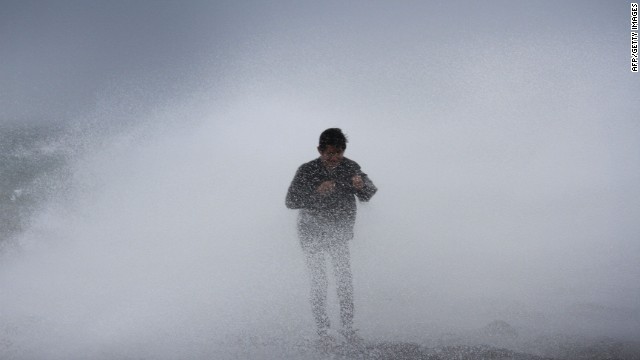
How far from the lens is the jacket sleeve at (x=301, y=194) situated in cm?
410

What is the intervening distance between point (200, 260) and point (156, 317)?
11.2 feet

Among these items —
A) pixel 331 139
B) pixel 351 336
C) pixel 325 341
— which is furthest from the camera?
pixel 331 139

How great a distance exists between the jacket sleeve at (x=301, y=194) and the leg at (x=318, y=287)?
43 cm

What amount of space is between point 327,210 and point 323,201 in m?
0.09

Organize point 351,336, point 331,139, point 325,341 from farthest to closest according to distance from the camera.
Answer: point 331,139
point 351,336
point 325,341

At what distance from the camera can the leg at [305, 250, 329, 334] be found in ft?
13.3

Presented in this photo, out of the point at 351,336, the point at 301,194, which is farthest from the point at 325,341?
the point at 301,194

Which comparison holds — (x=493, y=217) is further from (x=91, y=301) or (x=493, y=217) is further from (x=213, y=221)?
(x=91, y=301)

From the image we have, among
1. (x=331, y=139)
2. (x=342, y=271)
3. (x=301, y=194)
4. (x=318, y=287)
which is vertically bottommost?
(x=318, y=287)

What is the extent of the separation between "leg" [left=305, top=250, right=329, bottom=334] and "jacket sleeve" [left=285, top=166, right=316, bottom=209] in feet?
1.42

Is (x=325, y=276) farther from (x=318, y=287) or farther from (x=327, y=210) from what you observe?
(x=327, y=210)

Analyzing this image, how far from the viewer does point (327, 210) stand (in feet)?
13.6

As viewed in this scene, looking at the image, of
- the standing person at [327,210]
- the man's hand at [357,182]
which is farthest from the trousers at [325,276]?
the man's hand at [357,182]

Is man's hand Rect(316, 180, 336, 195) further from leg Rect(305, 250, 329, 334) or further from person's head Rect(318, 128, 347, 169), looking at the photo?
leg Rect(305, 250, 329, 334)
